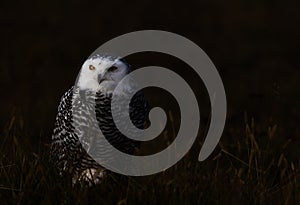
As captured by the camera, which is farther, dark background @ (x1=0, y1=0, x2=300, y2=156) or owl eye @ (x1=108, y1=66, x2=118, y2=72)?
dark background @ (x1=0, y1=0, x2=300, y2=156)

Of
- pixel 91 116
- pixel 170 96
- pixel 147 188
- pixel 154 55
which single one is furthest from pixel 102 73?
pixel 154 55

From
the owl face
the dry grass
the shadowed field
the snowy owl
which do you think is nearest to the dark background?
the shadowed field

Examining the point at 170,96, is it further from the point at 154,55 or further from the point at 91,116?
the point at 91,116

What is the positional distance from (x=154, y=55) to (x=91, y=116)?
22.2ft

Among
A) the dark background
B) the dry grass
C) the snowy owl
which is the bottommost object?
the dry grass

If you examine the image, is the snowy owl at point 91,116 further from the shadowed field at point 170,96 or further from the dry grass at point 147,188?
the dry grass at point 147,188

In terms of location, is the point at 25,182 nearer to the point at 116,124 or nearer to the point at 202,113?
the point at 116,124

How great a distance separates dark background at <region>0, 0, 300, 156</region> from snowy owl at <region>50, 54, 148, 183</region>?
3.05 meters

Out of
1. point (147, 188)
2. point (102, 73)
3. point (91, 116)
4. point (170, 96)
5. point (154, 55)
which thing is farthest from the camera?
point (154, 55)

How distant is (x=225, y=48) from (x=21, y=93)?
3.29 metres

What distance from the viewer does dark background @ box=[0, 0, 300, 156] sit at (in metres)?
9.05

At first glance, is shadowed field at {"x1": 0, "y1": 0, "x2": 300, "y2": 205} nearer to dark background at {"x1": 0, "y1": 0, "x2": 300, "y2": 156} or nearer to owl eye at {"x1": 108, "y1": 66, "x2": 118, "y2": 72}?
dark background at {"x1": 0, "y1": 0, "x2": 300, "y2": 156}

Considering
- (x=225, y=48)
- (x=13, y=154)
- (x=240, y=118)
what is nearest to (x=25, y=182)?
(x=13, y=154)

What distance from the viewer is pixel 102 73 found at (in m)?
4.69
